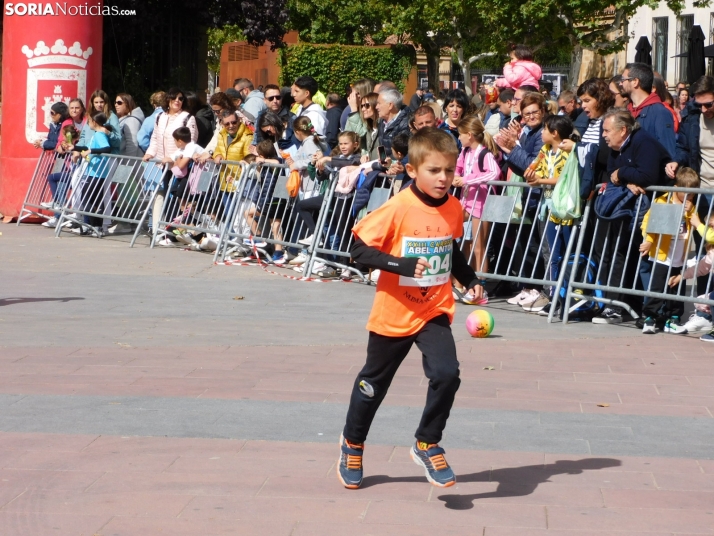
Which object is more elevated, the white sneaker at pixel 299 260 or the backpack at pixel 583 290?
the backpack at pixel 583 290

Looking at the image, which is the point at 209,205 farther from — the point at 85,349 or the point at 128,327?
the point at 85,349

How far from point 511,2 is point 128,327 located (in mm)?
41426

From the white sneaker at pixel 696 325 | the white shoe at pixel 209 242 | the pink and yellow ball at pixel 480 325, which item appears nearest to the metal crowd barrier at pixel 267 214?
the white shoe at pixel 209 242

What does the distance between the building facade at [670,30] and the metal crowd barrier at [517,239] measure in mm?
39097

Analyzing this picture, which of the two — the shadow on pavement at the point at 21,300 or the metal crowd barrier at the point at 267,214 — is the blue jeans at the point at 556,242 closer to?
Answer: the metal crowd barrier at the point at 267,214

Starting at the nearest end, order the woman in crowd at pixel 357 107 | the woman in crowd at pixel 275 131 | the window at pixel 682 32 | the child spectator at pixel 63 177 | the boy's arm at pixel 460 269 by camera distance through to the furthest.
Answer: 1. the boy's arm at pixel 460 269
2. the woman in crowd at pixel 357 107
3. the woman in crowd at pixel 275 131
4. the child spectator at pixel 63 177
5. the window at pixel 682 32

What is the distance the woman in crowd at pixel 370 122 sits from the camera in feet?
40.4

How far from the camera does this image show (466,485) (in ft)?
16.7

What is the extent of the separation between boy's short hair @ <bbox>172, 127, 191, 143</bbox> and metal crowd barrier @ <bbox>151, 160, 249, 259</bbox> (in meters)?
0.38

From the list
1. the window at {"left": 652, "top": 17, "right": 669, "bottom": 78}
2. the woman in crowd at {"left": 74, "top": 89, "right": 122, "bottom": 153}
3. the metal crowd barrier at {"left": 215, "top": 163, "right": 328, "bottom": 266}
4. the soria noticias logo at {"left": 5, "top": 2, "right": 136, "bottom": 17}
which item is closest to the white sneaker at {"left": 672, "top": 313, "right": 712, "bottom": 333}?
the metal crowd barrier at {"left": 215, "top": 163, "right": 328, "bottom": 266}

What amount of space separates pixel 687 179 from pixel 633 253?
73 cm

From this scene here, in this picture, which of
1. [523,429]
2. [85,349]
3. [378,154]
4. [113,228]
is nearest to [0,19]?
[113,228]

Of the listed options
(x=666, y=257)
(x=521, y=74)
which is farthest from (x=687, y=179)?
(x=521, y=74)

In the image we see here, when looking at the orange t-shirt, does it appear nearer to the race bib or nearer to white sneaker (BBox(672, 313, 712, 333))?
the race bib
